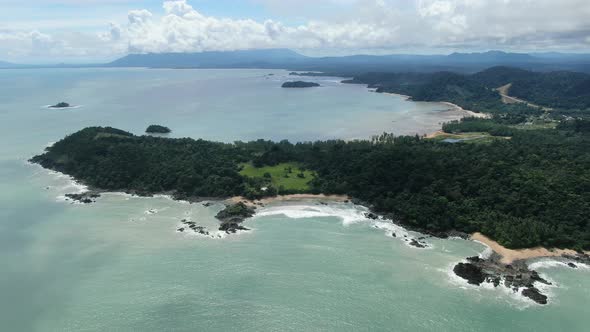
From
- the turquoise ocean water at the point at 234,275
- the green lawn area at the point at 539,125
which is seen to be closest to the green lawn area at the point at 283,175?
the turquoise ocean water at the point at 234,275

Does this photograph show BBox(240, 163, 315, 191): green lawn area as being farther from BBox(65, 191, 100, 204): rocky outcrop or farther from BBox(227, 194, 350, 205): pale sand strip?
BBox(65, 191, 100, 204): rocky outcrop

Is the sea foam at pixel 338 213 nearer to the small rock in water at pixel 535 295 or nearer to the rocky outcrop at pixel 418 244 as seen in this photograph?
the rocky outcrop at pixel 418 244

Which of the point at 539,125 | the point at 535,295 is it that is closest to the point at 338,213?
the point at 535,295

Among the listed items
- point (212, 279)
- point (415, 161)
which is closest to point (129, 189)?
point (212, 279)

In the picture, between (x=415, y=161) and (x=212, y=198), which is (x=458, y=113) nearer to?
(x=415, y=161)

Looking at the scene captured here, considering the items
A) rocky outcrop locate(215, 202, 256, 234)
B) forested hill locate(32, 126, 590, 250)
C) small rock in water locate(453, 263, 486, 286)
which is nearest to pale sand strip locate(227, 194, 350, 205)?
forested hill locate(32, 126, 590, 250)

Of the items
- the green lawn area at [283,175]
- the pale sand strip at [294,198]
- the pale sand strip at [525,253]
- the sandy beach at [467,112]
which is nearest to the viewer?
the pale sand strip at [525,253]
